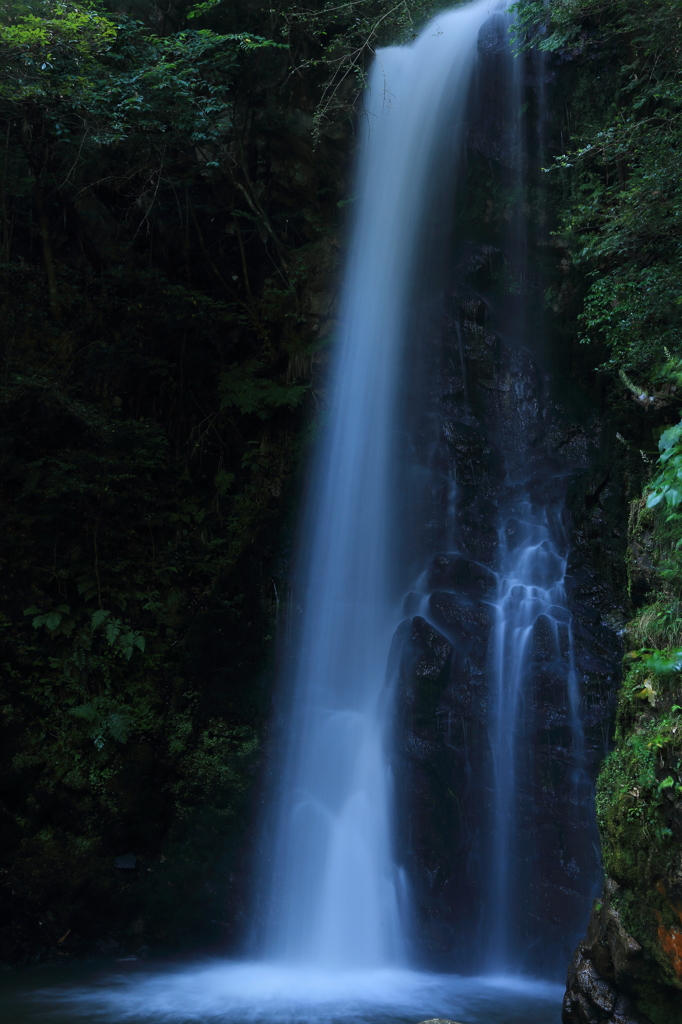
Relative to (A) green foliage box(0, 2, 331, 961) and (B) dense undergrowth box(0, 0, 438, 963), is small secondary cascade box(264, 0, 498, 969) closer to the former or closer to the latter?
(B) dense undergrowth box(0, 0, 438, 963)

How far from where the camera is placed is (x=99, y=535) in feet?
30.0

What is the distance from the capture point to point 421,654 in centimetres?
816

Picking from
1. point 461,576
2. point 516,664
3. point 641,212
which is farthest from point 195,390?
point 641,212

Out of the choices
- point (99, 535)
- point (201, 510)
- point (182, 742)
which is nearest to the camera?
point (182, 742)

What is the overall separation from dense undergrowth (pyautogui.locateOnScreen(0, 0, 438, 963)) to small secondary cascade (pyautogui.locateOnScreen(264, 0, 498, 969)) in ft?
1.58

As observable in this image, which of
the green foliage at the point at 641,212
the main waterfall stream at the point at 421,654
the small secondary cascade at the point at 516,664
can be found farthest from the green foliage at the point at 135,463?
the green foliage at the point at 641,212

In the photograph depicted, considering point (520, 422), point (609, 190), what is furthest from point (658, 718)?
point (609, 190)

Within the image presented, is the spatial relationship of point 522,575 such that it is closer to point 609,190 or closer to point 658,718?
point 658,718

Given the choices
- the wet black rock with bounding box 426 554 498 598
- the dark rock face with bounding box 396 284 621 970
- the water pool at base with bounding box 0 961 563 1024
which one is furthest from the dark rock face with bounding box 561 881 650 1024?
the wet black rock with bounding box 426 554 498 598

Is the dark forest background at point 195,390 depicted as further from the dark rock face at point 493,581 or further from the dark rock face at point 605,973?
the dark rock face at point 493,581

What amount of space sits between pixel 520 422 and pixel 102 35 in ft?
22.8

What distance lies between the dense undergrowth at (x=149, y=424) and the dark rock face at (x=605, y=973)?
12.8 feet

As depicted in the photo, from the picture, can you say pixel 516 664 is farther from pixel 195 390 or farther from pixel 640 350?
pixel 195 390

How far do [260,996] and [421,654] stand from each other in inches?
144
